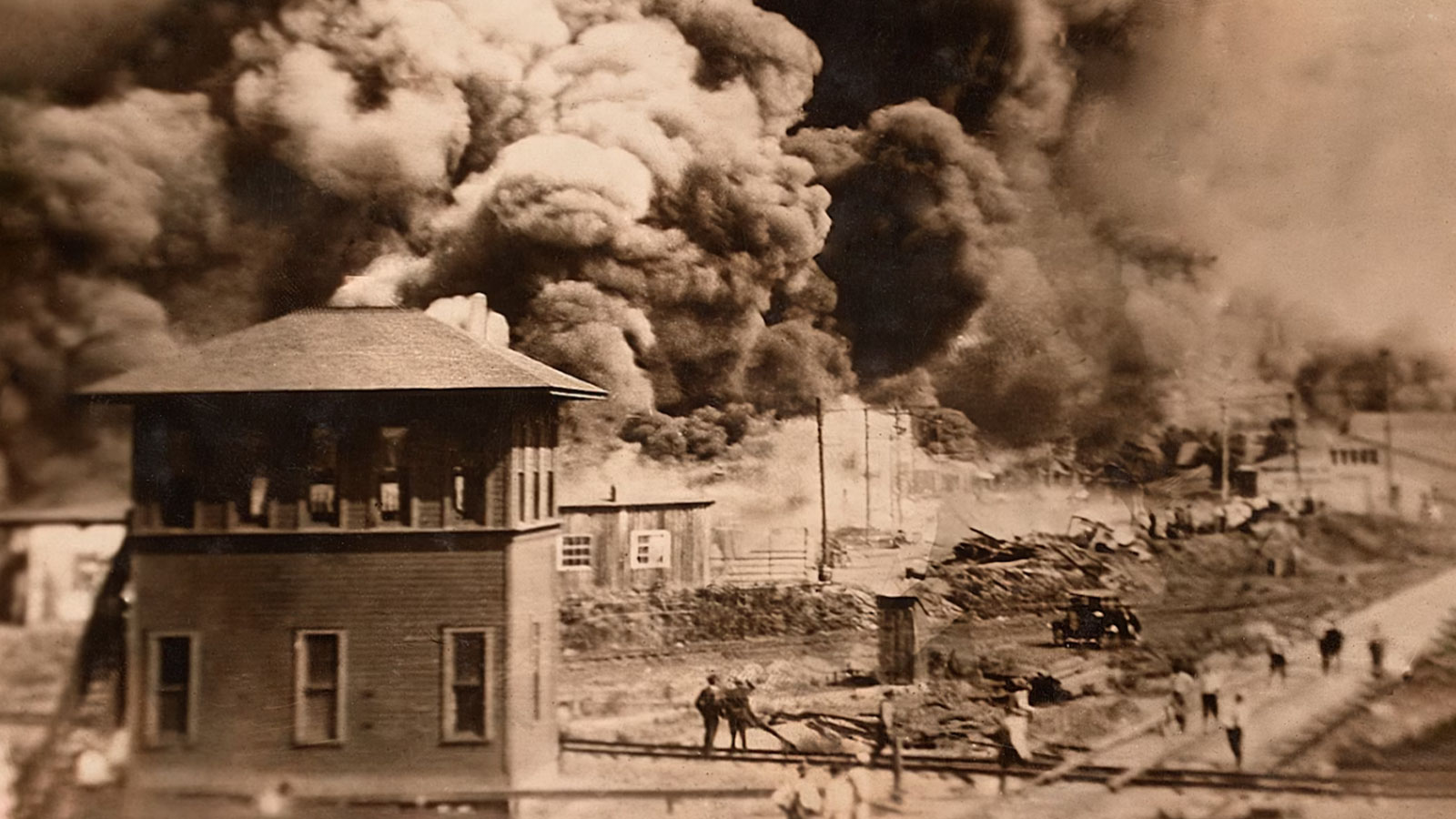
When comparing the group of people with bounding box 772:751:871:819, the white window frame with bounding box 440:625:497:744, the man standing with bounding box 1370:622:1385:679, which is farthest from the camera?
the man standing with bounding box 1370:622:1385:679

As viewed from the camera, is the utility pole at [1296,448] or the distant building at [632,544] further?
the utility pole at [1296,448]

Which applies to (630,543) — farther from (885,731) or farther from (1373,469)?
(1373,469)

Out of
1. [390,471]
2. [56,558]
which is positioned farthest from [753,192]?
[56,558]

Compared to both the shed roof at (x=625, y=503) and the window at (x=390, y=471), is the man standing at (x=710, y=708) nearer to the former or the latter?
the shed roof at (x=625, y=503)

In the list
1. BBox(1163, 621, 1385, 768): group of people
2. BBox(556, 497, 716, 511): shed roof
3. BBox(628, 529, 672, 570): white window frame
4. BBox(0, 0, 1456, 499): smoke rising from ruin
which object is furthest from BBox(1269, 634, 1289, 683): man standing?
BBox(628, 529, 672, 570): white window frame

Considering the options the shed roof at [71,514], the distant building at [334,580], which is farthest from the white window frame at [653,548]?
the shed roof at [71,514]

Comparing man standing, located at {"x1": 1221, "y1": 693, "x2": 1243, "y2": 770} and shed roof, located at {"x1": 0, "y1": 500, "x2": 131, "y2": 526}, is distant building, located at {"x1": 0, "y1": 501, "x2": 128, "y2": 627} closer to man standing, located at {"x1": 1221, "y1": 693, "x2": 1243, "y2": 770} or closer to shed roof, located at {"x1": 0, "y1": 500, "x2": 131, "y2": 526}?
shed roof, located at {"x1": 0, "y1": 500, "x2": 131, "y2": 526}
